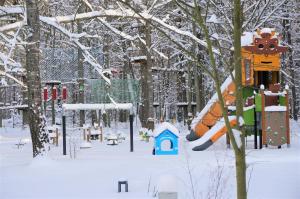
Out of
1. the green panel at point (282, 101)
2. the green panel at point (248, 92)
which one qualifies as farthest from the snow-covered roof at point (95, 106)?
the green panel at point (282, 101)

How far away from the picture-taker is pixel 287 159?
28.5 feet

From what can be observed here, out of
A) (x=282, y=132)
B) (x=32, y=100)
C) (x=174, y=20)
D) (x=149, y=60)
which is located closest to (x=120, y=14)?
(x=32, y=100)

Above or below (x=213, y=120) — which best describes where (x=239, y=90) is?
above

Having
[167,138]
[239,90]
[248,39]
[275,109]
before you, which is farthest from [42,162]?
[239,90]

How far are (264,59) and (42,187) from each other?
24.8 feet

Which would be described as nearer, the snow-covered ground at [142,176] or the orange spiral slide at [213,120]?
the snow-covered ground at [142,176]

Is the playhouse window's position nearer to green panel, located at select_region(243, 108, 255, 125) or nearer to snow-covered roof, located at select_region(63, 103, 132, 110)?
snow-covered roof, located at select_region(63, 103, 132, 110)

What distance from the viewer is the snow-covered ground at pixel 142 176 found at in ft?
19.5

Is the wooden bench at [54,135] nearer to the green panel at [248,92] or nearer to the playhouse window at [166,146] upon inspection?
the playhouse window at [166,146]

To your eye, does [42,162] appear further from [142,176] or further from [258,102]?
[258,102]

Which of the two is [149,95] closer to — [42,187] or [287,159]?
[287,159]

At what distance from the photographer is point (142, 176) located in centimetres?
718

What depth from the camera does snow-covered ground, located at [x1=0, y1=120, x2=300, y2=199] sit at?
19.5ft

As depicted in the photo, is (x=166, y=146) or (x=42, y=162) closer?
(x=42, y=162)
